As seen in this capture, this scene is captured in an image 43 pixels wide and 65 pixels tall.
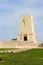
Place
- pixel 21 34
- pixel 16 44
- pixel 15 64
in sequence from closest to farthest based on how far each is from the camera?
pixel 15 64, pixel 16 44, pixel 21 34

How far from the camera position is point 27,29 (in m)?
62.6

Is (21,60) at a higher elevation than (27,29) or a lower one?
lower

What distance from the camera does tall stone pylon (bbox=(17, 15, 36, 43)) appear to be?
62375 mm

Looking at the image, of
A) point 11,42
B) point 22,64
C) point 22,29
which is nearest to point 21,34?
point 22,29

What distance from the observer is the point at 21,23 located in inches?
2472

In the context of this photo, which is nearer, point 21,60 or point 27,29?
point 21,60

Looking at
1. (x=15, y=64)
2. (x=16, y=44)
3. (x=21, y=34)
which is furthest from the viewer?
(x=21, y=34)

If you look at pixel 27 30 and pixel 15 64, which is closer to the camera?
pixel 15 64

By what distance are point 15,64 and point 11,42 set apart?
33010mm

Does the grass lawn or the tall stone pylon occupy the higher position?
the tall stone pylon

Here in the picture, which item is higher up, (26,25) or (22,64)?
(26,25)

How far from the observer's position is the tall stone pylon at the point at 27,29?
62375mm

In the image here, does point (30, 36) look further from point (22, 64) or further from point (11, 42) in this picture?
point (22, 64)

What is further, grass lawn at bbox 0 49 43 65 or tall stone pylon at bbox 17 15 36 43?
tall stone pylon at bbox 17 15 36 43
